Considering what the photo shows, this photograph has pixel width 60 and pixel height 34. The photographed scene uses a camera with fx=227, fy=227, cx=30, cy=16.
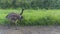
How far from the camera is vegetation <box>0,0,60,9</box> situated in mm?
10670

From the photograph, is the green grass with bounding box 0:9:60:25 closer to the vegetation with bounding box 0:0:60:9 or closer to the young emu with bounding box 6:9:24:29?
the young emu with bounding box 6:9:24:29

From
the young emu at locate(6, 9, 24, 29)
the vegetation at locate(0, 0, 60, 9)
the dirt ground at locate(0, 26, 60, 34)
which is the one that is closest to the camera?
the dirt ground at locate(0, 26, 60, 34)

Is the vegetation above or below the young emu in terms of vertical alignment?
below

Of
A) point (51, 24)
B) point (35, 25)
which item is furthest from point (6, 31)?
point (51, 24)

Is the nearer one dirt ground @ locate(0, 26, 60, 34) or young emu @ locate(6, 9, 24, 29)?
dirt ground @ locate(0, 26, 60, 34)

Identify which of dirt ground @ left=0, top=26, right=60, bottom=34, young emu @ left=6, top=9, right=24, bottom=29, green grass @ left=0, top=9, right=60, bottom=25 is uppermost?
young emu @ left=6, top=9, right=24, bottom=29

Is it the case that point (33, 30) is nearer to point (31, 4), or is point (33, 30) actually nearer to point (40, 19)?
point (40, 19)

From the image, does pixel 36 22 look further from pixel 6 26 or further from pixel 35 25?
pixel 6 26

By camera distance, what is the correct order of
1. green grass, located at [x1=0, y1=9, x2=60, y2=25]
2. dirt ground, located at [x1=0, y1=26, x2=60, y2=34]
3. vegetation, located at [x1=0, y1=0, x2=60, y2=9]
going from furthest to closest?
vegetation, located at [x1=0, y1=0, x2=60, y2=9] < green grass, located at [x1=0, y1=9, x2=60, y2=25] < dirt ground, located at [x1=0, y1=26, x2=60, y2=34]

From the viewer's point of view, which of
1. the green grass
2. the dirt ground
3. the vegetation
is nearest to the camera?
the dirt ground

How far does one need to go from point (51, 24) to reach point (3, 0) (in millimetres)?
3465

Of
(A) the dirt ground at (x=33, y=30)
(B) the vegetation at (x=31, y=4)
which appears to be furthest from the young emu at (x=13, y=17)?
(B) the vegetation at (x=31, y=4)

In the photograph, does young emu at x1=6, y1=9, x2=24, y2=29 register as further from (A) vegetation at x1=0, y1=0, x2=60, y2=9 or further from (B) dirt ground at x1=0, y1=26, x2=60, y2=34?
(A) vegetation at x1=0, y1=0, x2=60, y2=9

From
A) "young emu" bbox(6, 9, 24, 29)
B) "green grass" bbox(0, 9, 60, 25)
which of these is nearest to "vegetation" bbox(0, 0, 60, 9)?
"green grass" bbox(0, 9, 60, 25)
